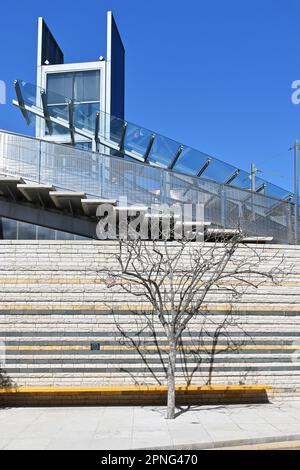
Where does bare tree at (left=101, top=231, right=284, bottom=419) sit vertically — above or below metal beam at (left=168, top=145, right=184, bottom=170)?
below

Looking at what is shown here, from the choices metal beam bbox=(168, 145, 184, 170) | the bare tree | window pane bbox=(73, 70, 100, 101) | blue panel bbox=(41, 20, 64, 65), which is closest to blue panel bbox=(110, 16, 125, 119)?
window pane bbox=(73, 70, 100, 101)

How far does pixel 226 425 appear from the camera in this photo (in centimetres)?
1024

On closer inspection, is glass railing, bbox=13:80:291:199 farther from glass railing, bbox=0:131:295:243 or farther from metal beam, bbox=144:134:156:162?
glass railing, bbox=0:131:295:243

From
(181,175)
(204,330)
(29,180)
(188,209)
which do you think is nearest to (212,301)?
(204,330)

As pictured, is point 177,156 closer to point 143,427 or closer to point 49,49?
point 143,427

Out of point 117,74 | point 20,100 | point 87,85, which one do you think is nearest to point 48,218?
point 20,100

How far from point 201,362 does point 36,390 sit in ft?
A: 11.9

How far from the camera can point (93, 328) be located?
42.0ft

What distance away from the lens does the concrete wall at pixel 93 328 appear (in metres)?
12.6

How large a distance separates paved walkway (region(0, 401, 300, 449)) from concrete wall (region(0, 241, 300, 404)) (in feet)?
2.40

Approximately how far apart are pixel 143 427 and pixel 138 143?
10123 mm

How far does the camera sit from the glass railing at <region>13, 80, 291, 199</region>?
17141mm
